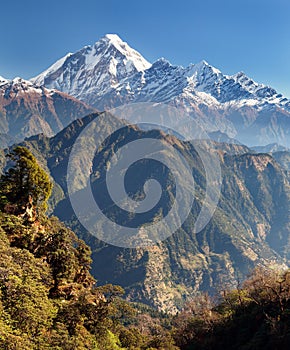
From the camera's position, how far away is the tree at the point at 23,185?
69.6 meters

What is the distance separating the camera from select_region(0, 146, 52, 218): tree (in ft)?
228

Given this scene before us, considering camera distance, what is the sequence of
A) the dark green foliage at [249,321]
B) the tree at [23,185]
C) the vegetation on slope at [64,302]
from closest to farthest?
the vegetation on slope at [64,302] < the dark green foliage at [249,321] < the tree at [23,185]

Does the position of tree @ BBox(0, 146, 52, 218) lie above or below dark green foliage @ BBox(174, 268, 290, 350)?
above

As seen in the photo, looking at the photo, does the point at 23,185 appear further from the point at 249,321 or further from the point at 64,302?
the point at 249,321

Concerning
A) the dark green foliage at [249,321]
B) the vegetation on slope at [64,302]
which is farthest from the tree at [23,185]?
the dark green foliage at [249,321]

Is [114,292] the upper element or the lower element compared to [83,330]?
upper

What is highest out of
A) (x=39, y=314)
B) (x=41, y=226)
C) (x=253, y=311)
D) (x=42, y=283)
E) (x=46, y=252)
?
(x=41, y=226)

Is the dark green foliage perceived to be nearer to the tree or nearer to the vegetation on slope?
the vegetation on slope

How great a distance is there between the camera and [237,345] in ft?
229

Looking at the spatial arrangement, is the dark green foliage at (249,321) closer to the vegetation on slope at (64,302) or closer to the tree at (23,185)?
the vegetation on slope at (64,302)

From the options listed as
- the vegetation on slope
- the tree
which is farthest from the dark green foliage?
the tree

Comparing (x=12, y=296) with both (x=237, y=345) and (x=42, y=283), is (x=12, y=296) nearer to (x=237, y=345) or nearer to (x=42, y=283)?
(x=42, y=283)

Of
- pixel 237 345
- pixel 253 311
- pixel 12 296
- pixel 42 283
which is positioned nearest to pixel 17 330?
pixel 12 296

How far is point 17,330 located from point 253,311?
53562 millimetres
